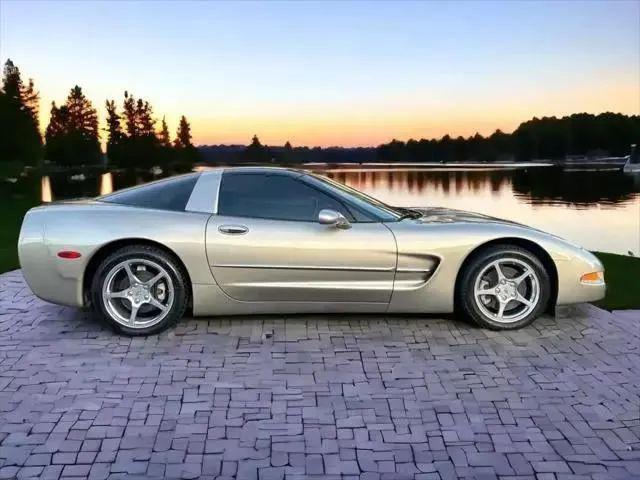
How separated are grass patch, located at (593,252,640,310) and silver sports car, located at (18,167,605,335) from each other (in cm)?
107

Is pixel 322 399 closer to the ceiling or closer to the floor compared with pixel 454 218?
closer to the floor

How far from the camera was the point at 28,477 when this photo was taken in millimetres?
2561

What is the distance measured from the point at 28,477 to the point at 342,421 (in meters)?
1.56

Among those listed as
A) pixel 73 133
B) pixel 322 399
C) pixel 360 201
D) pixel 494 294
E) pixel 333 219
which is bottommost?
pixel 322 399

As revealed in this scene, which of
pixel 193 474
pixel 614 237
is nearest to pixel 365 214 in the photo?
pixel 193 474

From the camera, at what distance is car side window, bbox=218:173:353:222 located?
4.66 metres

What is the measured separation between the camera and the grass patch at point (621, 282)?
5641mm

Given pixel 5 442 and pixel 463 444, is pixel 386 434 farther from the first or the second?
pixel 5 442

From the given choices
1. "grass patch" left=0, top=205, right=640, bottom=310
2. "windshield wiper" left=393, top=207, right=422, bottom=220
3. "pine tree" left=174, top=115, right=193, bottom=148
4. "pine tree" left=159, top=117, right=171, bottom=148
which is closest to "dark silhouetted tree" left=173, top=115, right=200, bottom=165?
"pine tree" left=174, top=115, right=193, bottom=148

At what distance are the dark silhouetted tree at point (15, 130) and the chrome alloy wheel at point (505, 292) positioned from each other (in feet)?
286

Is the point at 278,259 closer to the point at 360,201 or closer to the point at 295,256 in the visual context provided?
the point at 295,256

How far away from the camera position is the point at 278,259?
14.8 ft

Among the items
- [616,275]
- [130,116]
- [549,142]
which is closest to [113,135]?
[130,116]

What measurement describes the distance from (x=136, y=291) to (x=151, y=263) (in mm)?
271
